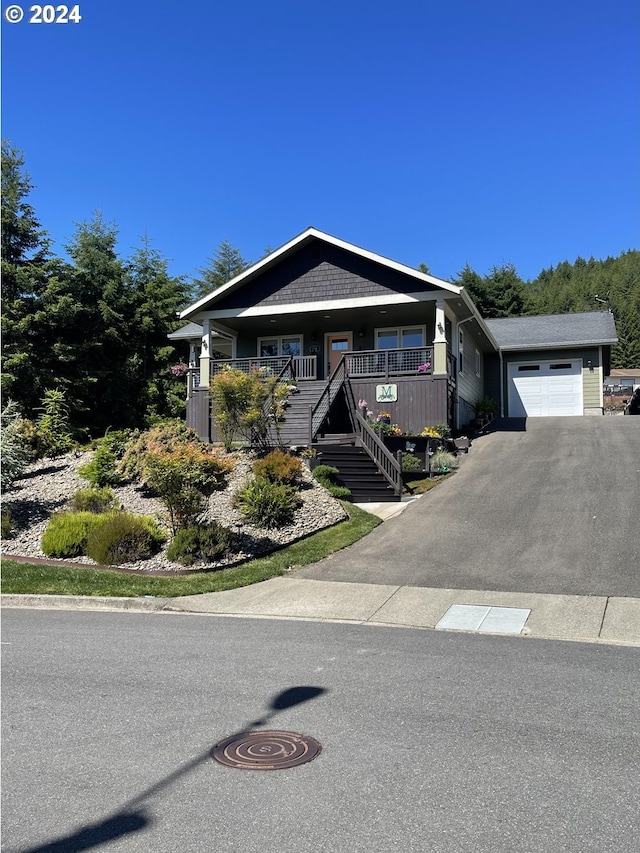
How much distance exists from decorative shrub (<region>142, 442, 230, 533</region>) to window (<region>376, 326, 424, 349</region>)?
1182 cm

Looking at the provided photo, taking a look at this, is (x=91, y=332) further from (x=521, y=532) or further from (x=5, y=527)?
(x=521, y=532)

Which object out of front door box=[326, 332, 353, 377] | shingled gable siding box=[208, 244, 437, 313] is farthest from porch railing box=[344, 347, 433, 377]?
front door box=[326, 332, 353, 377]

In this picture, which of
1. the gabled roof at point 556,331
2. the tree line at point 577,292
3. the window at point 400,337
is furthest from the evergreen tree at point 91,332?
the tree line at point 577,292

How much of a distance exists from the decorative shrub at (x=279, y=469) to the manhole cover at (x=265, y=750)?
30.9ft

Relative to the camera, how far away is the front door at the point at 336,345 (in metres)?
23.2

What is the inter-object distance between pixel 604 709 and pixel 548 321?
27551 millimetres

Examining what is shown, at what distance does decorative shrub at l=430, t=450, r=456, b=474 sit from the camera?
17.0m

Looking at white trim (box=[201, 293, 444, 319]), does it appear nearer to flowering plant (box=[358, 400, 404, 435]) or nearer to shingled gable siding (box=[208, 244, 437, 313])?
shingled gable siding (box=[208, 244, 437, 313])

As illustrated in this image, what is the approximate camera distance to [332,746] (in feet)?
14.1

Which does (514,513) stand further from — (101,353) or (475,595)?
(101,353)

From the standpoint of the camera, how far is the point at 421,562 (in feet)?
35.7

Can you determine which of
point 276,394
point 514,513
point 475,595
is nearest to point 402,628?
point 475,595

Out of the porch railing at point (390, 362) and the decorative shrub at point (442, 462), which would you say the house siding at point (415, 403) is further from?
the decorative shrub at point (442, 462)

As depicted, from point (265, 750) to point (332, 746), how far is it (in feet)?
1.42
